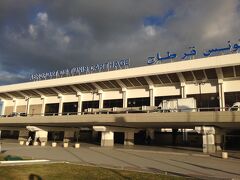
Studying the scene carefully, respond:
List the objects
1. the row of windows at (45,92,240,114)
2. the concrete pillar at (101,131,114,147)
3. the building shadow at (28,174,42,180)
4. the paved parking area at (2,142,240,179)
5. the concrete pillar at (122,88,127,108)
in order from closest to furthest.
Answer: the building shadow at (28,174,42,180) → the paved parking area at (2,142,240,179) → the row of windows at (45,92,240,114) → the concrete pillar at (101,131,114,147) → the concrete pillar at (122,88,127,108)

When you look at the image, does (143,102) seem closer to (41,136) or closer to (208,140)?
(208,140)

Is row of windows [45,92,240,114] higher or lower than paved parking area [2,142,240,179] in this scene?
higher

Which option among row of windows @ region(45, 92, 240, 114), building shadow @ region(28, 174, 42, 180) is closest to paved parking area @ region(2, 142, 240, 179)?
building shadow @ region(28, 174, 42, 180)

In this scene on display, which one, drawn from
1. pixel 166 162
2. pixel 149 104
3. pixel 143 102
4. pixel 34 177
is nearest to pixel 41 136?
pixel 143 102

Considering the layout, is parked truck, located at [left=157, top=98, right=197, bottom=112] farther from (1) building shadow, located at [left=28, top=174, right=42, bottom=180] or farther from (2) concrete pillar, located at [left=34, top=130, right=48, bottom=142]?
(2) concrete pillar, located at [left=34, top=130, right=48, bottom=142]

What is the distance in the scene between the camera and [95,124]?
48000 millimetres

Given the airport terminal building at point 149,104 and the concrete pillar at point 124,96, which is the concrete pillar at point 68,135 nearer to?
the airport terminal building at point 149,104

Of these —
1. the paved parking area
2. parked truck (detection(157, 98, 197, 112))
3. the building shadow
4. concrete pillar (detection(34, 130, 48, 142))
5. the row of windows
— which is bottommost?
the building shadow

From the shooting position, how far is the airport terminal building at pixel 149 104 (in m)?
39.4

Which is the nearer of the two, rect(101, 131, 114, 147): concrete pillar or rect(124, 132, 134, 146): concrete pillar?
rect(101, 131, 114, 147): concrete pillar

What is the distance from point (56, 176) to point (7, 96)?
66.6m

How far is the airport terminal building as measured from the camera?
3938 cm

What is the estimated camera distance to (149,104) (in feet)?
177

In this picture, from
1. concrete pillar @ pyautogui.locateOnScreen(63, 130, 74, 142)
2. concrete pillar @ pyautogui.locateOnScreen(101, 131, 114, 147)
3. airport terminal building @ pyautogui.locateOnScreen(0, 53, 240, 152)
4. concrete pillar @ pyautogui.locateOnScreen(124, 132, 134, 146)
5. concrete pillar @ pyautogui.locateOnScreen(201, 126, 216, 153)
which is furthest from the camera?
concrete pillar @ pyautogui.locateOnScreen(63, 130, 74, 142)
